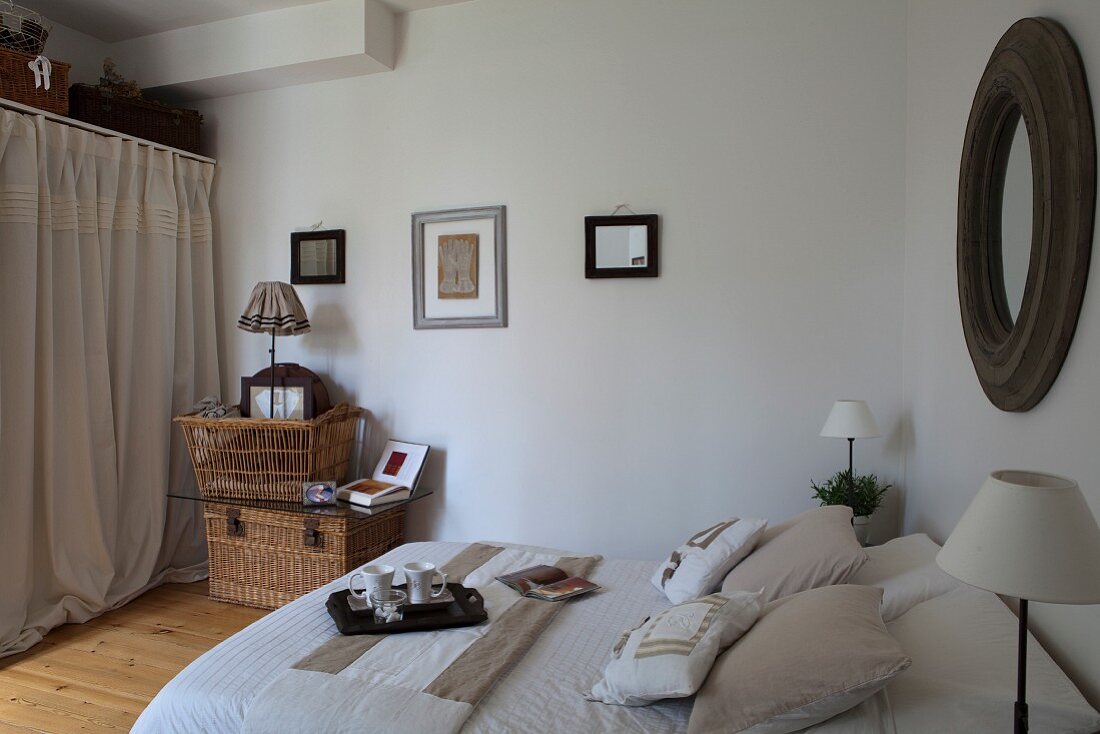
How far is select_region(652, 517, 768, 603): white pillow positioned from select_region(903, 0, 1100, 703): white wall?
0.61 m

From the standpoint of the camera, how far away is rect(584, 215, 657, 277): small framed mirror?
309 cm

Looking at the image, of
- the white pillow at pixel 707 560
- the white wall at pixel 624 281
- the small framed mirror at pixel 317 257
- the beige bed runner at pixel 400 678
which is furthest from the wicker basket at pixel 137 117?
the white pillow at pixel 707 560

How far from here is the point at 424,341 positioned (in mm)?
3494

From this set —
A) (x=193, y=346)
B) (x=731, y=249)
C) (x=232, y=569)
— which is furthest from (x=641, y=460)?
(x=193, y=346)

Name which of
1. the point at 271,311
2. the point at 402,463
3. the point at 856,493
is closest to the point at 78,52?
the point at 271,311

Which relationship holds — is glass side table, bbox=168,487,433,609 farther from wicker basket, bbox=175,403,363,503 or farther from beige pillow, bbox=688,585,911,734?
beige pillow, bbox=688,585,911,734

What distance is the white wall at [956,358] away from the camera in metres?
1.41

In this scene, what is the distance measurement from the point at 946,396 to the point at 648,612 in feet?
3.81

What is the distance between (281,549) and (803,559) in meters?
2.35

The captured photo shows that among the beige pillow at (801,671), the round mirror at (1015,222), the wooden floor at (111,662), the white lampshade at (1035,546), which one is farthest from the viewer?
the wooden floor at (111,662)

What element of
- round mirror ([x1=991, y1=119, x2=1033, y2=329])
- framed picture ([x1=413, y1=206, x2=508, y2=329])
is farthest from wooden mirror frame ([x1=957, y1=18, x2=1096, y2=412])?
framed picture ([x1=413, y1=206, x2=508, y2=329])

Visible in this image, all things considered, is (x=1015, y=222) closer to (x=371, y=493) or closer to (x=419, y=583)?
(x=419, y=583)

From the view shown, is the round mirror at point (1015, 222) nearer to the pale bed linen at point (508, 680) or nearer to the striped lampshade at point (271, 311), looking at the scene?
the pale bed linen at point (508, 680)

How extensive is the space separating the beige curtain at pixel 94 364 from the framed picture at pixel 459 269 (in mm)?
Answer: 1219
